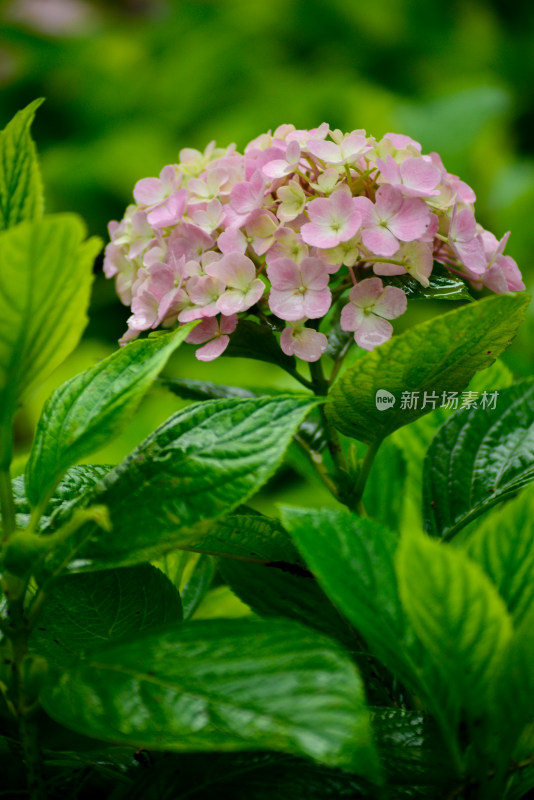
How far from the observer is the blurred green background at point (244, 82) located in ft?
6.56

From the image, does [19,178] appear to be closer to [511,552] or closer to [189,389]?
[189,389]

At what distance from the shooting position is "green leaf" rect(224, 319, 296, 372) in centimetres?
54

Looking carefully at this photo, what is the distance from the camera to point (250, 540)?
482 mm

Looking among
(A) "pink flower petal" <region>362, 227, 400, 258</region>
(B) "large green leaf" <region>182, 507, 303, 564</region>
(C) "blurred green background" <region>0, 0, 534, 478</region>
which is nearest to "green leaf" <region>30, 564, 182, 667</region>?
(B) "large green leaf" <region>182, 507, 303, 564</region>

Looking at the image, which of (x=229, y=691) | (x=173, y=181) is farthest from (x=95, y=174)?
(x=229, y=691)

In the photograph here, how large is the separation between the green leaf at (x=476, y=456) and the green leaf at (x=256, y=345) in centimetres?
13

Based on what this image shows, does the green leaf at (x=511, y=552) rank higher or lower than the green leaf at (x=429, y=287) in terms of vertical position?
lower

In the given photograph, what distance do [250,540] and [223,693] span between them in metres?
0.16

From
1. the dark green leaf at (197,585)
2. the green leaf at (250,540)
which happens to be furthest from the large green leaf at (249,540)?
the dark green leaf at (197,585)

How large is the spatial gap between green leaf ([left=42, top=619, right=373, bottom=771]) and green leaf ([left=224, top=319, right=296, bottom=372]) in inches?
9.2

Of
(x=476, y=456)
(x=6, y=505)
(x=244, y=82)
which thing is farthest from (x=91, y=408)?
(x=244, y=82)

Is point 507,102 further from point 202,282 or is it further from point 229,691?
point 229,691

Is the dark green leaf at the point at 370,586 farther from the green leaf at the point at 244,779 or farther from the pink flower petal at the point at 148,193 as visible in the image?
the pink flower petal at the point at 148,193

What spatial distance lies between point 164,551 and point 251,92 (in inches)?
85.8
